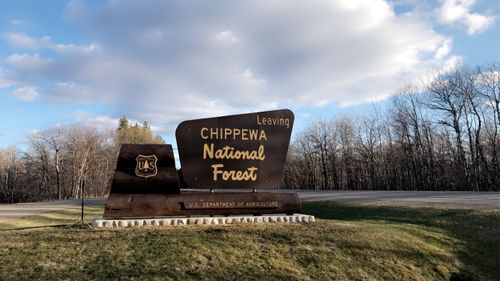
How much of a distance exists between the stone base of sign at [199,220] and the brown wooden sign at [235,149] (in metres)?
0.81

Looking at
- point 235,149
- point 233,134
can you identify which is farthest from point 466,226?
point 233,134

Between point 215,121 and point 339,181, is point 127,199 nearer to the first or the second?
point 215,121

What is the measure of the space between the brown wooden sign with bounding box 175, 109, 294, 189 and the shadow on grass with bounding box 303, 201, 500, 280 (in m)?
4.68

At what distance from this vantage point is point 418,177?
45.2 m

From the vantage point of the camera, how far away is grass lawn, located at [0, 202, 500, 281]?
20.0ft

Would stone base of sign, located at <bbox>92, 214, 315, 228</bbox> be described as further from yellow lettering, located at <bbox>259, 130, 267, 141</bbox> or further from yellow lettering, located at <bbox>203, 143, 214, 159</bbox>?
yellow lettering, located at <bbox>259, 130, 267, 141</bbox>

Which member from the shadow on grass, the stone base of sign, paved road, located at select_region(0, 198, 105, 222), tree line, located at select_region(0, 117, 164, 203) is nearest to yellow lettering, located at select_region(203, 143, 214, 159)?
the stone base of sign

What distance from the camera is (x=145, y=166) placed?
29.3 feet

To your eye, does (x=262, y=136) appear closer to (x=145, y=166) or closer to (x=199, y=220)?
(x=199, y=220)

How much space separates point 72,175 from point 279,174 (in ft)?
151

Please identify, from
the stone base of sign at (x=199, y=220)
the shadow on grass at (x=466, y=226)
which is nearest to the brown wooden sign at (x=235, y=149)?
the stone base of sign at (x=199, y=220)

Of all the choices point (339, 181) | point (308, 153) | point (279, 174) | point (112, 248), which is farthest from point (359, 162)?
point (112, 248)

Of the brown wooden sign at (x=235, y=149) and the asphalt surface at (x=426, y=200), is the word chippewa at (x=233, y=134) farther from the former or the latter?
the asphalt surface at (x=426, y=200)

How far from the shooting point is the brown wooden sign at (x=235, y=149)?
9328 mm
